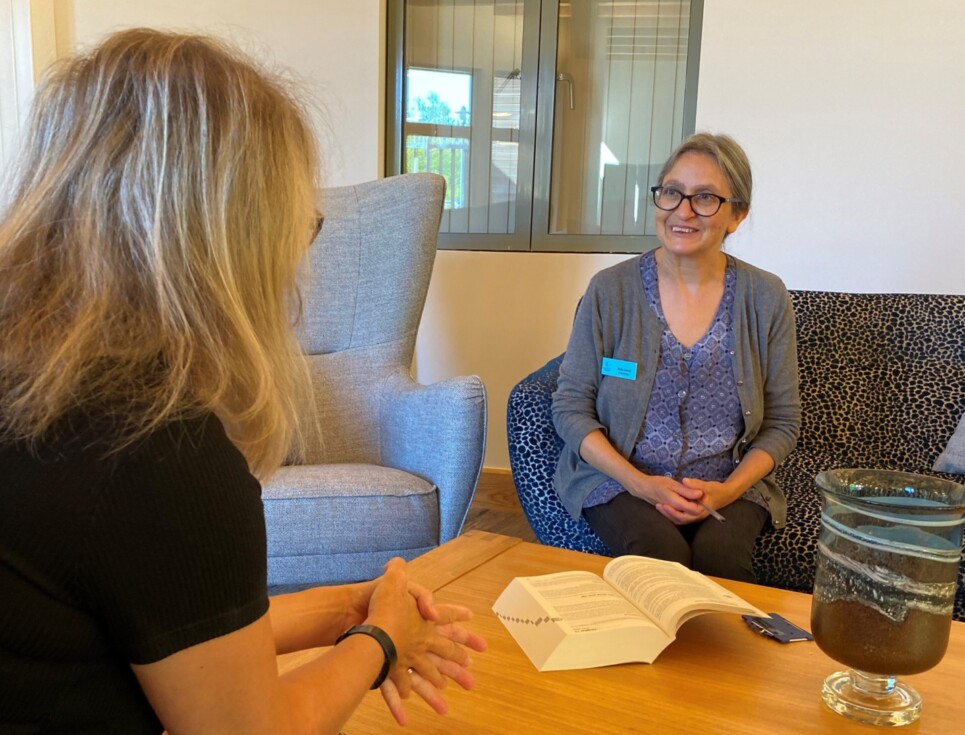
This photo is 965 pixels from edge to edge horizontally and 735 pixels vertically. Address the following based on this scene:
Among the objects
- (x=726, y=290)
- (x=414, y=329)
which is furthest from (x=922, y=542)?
(x=414, y=329)

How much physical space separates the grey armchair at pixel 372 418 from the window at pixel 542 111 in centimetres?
100

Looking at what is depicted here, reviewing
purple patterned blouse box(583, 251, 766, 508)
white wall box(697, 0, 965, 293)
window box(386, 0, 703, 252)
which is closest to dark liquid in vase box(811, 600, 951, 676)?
purple patterned blouse box(583, 251, 766, 508)

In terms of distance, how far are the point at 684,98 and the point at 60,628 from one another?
2836 mm

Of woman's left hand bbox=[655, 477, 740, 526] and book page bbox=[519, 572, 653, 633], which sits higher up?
book page bbox=[519, 572, 653, 633]

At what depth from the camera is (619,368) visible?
1.81 meters

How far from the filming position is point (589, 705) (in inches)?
35.0

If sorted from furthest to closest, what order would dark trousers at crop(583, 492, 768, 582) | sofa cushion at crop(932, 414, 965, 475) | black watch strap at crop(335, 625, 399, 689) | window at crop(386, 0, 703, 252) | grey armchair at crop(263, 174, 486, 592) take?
window at crop(386, 0, 703, 252) < sofa cushion at crop(932, 414, 965, 475) < grey armchair at crop(263, 174, 486, 592) < dark trousers at crop(583, 492, 768, 582) < black watch strap at crop(335, 625, 399, 689)

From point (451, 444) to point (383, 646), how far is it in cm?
102

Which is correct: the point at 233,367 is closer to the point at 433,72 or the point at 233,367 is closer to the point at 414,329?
the point at 414,329

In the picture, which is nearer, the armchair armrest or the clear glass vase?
the clear glass vase

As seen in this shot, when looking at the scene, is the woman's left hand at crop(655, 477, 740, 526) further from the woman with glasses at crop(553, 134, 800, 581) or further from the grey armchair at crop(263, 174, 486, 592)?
the grey armchair at crop(263, 174, 486, 592)

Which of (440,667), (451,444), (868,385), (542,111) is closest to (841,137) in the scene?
(868,385)

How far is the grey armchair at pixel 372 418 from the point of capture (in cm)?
170

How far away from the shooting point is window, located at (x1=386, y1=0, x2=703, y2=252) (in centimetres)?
301
